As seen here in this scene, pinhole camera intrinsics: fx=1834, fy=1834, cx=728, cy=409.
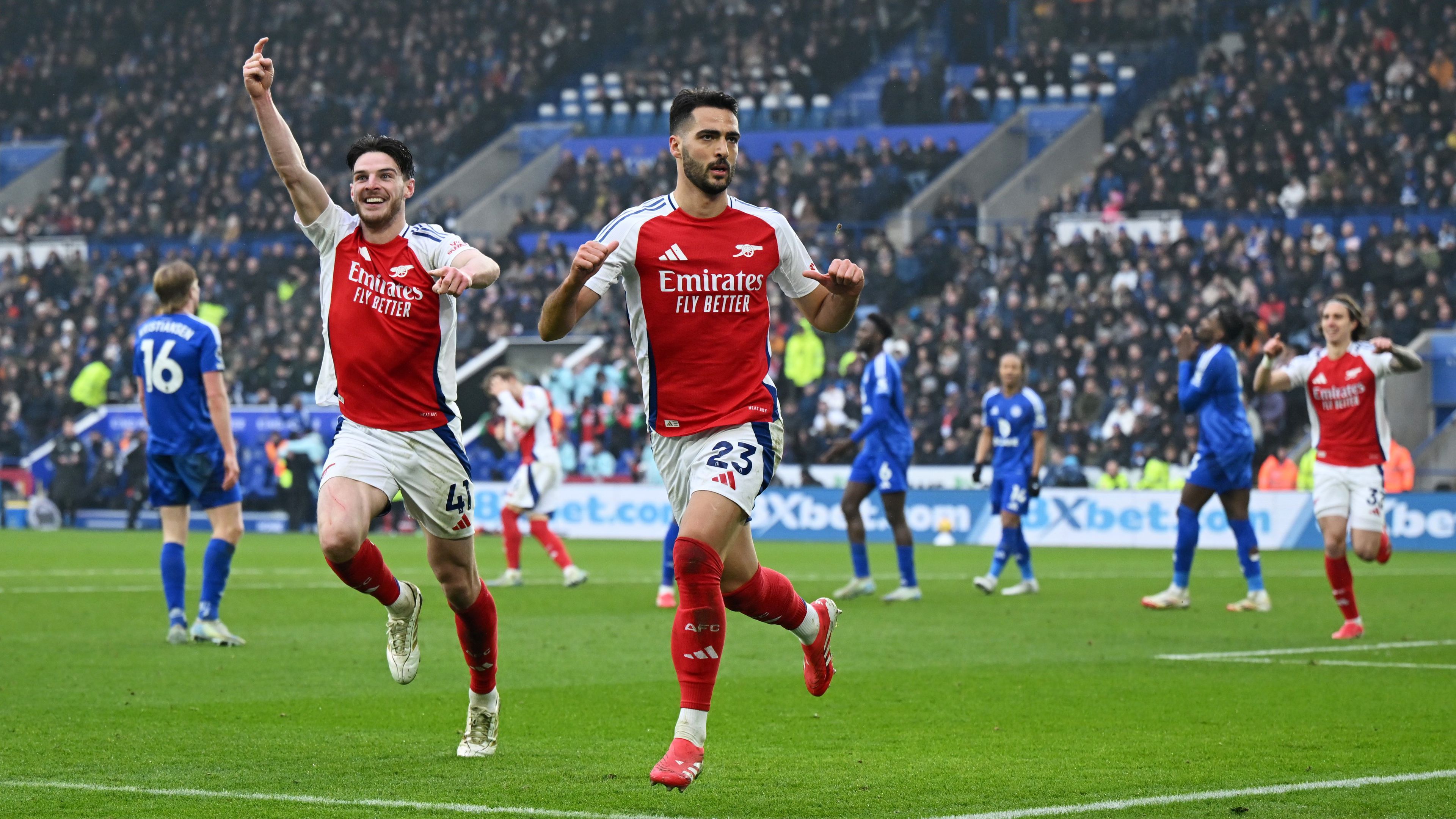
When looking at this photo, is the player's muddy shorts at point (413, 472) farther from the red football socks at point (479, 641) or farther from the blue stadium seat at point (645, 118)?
the blue stadium seat at point (645, 118)

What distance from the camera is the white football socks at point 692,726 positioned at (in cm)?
602

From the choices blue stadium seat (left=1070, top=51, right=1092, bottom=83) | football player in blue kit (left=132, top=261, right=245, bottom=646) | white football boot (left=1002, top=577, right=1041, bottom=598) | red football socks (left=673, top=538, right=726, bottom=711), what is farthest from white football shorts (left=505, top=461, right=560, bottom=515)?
blue stadium seat (left=1070, top=51, right=1092, bottom=83)

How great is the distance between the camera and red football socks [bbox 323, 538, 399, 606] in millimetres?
7055

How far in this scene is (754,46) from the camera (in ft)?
133

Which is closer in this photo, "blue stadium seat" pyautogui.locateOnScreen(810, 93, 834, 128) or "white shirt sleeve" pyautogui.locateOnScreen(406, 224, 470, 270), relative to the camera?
"white shirt sleeve" pyautogui.locateOnScreen(406, 224, 470, 270)

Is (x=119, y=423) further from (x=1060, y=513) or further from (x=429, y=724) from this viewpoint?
(x=429, y=724)

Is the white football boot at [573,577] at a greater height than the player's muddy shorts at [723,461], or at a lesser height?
lesser

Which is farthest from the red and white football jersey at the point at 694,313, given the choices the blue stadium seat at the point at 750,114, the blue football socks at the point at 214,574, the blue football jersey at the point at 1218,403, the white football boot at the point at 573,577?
the blue stadium seat at the point at 750,114

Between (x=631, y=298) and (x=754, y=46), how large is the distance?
3463 cm

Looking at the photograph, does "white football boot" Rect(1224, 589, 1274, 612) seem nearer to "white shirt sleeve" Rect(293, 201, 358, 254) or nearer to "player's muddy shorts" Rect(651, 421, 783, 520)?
"player's muddy shorts" Rect(651, 421, 783, 520)

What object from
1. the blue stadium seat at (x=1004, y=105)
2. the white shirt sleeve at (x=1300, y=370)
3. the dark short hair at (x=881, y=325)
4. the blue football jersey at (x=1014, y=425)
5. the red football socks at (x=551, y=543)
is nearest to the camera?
the white shirt sleeve at (x=1300, y=370)

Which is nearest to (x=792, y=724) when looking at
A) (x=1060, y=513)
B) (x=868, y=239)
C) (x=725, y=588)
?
(x=725, y=588)

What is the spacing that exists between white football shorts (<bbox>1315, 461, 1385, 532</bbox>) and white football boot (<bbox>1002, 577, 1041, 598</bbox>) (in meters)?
4.69

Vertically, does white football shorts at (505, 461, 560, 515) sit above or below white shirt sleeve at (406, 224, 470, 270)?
below
